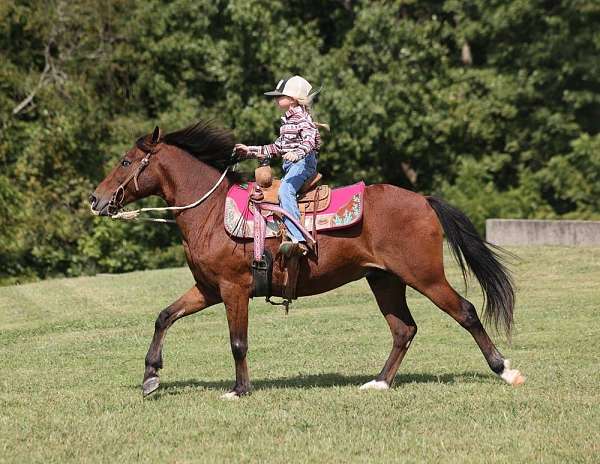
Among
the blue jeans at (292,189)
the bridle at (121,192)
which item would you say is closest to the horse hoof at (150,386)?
the bridle at (121,192)

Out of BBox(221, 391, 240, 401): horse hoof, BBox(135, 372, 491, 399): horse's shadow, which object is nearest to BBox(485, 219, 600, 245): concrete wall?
BBox(135, 372, 491, 399): horse's shadow

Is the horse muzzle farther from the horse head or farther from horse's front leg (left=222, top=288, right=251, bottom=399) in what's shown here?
horse's front leg (left=222, top=288, right=251, bottom=399)

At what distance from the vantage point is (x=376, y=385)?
32.2 feet

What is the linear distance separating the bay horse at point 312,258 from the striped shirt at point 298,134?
0.73 m

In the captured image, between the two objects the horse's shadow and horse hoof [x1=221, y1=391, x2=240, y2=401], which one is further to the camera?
the horse's shadow

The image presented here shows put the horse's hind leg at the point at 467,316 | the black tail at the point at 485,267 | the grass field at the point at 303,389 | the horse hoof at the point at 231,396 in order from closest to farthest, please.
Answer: the grass field at the point at 303,389 < the horse hoof at the point at 231,396 < the horse's hind leg at the point at 467,316 < the black tail at the point at 485,267

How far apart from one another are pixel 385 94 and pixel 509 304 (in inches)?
798

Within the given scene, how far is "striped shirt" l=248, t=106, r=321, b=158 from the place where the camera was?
376 inches

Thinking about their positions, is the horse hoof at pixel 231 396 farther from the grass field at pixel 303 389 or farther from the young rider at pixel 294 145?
the young rider at pixel 294 145

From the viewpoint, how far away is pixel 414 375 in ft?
35.9

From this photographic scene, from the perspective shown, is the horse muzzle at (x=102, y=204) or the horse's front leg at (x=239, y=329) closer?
the horse's front leg at (x=239, y=329)

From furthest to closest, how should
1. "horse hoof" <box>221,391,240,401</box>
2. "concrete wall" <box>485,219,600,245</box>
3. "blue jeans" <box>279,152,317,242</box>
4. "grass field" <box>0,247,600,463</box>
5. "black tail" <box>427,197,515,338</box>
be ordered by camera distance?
"concrete wall" <box>485,219,600,245</box>, "black tail" <box>427,197,515,338</box>, "blue jeans" <box>279,152,317,242</box>, "horse hoof" <box>221,391,240,401</box>, "grass field" <box>0,247,600,463</box>

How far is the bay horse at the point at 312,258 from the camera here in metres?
9.71

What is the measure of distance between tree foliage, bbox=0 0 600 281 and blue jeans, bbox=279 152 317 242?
63.6ft
